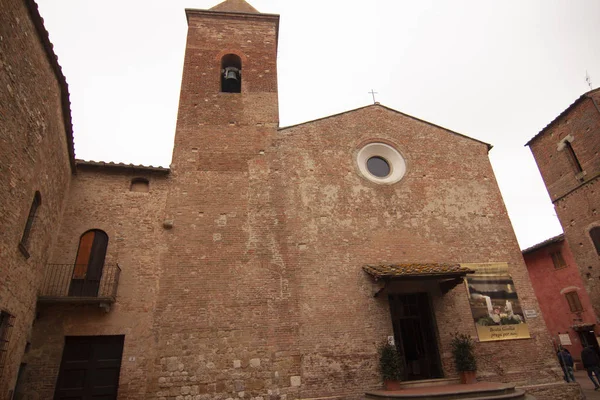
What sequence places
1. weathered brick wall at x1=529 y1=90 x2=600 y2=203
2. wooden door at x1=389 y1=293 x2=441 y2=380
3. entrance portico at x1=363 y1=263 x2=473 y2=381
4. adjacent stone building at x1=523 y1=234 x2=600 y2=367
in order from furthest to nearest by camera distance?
adjacent stone building at x1=523 y1=234 x2=600 y2=367
weathered brick wall at x1=529 y1=90 x2=600 y2=203
wooden door at x1=389 y1=293 x2=441 y2=380
entrance portico at x1=363 y1=263 x2=473 y2=381

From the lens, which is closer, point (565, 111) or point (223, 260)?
point (223, 260)

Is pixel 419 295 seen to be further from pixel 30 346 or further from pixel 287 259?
pixel 30 346

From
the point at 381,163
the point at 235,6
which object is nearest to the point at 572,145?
the point at 381,163

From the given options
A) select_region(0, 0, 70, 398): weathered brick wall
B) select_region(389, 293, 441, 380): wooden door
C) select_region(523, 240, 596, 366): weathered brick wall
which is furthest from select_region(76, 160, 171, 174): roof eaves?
select_region(523, 240, 596, 366): weathered brick wall

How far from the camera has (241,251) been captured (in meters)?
10.6

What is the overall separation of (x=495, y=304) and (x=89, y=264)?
37.2 feet

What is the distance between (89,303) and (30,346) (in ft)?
4.61

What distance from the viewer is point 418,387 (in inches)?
377

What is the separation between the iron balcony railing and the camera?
29.3 feet

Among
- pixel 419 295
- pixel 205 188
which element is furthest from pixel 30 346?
pixel 419 295

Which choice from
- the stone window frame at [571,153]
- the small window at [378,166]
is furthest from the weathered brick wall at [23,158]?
the stone window frame at [571,153]

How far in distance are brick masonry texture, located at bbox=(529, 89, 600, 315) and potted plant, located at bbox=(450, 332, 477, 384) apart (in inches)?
370

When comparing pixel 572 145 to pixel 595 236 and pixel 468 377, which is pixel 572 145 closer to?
pixel 595 236

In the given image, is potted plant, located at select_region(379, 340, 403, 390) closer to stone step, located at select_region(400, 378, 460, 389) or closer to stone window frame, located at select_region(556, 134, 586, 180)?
stone step, located at select_region(400, 378, 460, 389)
